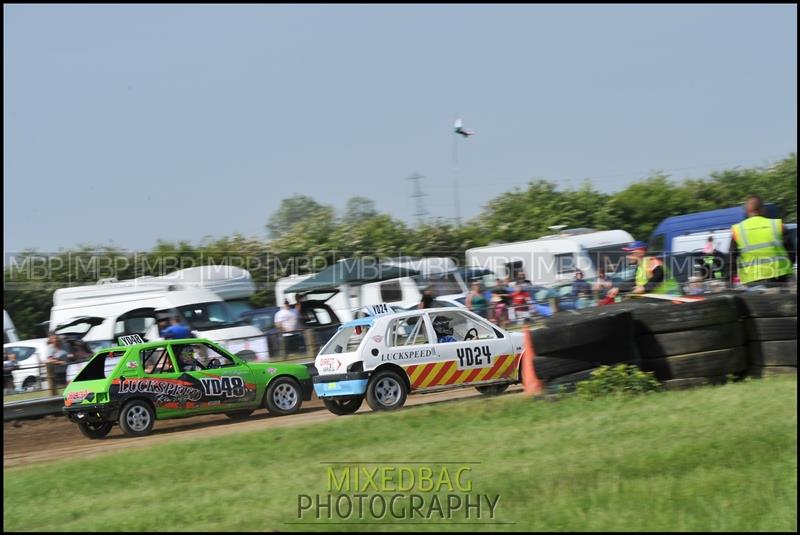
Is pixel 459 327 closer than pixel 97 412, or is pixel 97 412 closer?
pixel 97 412

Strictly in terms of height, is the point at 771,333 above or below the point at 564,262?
below

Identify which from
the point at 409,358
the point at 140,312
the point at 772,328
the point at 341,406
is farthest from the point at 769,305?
the point at 140,312

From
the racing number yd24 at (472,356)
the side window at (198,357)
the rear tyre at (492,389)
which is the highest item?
the side window at (198,357)

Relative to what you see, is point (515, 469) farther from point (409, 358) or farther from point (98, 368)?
point (98, 368)

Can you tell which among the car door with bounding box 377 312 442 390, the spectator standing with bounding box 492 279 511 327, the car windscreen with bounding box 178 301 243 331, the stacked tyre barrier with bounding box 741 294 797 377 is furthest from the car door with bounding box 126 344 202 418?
the car windscreen with bounding box 178 301 243 331

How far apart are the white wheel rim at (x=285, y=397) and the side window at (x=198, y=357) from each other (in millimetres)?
777

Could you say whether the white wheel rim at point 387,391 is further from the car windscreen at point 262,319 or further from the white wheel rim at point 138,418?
the car windscreen at point 262,319

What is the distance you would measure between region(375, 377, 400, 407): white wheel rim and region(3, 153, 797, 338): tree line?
26.0 metres

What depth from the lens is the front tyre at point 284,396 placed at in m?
14.6

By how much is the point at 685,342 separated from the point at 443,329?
13.5ft

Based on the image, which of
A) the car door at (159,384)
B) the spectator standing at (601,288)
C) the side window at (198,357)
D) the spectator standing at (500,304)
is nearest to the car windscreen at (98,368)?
the car door at (159,384)

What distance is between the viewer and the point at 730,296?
1062cm

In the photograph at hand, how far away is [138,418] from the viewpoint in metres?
13.6

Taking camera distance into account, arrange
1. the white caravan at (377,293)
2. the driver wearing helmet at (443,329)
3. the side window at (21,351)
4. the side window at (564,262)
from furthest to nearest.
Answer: the side window at (564,262), the white caravan at (377,293), the side window at (21,351), the driver wearing helmet at (443,329)
